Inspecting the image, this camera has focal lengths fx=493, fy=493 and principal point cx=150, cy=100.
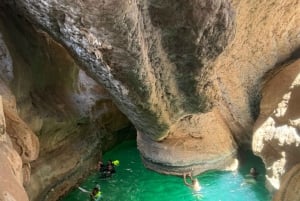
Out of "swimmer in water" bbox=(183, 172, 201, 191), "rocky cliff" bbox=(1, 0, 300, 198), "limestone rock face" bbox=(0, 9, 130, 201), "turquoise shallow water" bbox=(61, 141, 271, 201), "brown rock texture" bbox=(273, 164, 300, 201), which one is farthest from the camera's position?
"swimmer in water" bbox=(183, 172, 201, 191)

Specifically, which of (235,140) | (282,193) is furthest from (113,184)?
(282,193)

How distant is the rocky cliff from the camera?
2617mm

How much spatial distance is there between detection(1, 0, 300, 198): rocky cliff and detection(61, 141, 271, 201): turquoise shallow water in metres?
0.12

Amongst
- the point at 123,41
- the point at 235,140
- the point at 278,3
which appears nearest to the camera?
the point at 123,41

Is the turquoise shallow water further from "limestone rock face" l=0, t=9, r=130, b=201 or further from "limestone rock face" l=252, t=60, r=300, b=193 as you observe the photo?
"limestone rock face" l=252, t=60, r=300, b=193

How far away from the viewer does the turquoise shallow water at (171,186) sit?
412cm

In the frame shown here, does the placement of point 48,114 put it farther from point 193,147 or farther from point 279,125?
point 279,125

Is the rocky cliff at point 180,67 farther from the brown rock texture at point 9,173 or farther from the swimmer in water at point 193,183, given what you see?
the brown rock texture at point 9,173

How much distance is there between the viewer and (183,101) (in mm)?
3369

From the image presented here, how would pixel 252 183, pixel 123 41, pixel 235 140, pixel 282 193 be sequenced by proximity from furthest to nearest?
pixel 235 140 < pixel 252 183 < pixel 282 193 < pixel 123 41

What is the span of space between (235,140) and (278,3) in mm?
1334

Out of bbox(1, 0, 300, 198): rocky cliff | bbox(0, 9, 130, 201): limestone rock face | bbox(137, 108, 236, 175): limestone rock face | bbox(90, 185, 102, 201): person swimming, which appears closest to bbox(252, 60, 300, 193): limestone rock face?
bbox(1, 0, 300, 198): rocky cliff

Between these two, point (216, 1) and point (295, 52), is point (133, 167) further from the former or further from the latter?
point (216, 1)

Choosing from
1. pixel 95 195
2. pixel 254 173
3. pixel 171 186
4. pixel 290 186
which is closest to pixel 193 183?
pixel 171 186
